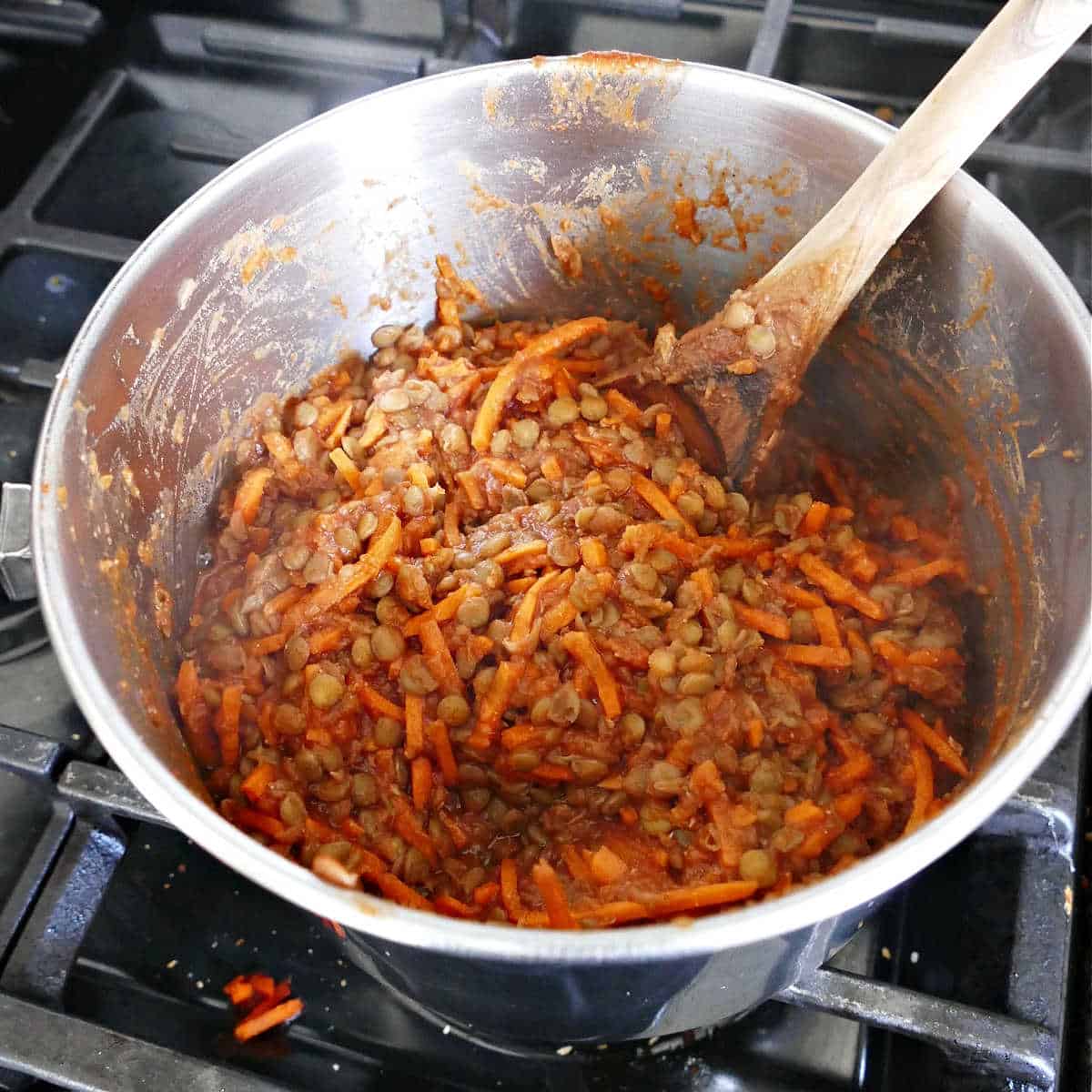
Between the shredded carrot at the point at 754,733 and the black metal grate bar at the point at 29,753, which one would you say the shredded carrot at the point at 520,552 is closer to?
the shredded carrot at the point at 754,733

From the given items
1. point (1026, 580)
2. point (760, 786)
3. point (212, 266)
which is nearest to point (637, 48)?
point (212, 266)

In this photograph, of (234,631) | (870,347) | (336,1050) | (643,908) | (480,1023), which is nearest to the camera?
(643,908)

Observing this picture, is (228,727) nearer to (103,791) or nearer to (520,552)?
(103,791)

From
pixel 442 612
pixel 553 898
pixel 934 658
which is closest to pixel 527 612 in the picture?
pixel 442 612

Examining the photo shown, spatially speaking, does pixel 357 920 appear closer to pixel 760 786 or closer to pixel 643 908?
pixel 643 908

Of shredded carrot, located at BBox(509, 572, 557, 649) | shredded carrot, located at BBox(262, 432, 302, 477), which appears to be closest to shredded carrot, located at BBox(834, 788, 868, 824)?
shredded carrot, located at BBox(509, 572, 557, 649)

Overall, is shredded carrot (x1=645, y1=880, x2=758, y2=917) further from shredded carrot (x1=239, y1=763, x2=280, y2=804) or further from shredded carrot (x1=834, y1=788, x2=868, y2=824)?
shredded carrot (x1=239, y1=763, x2=280, y2=804)
